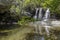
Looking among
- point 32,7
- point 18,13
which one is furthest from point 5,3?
point 32,7

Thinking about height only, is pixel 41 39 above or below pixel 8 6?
below

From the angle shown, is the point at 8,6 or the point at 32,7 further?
the point at 32,7

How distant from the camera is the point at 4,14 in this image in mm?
16703

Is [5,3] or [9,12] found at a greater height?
[5,3]

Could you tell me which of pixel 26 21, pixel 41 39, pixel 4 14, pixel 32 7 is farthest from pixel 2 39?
Result: pixel 32 7

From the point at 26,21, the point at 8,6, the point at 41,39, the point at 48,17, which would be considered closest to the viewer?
the point at 41,39

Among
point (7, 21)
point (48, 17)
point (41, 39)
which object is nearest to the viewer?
point (41, 39)

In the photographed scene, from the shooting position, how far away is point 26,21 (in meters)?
14.5

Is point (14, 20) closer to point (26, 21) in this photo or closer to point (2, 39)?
point (26, 21)

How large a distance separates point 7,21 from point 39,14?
5.43 metres

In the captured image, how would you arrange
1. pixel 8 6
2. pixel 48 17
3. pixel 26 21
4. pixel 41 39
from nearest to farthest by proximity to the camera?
pixel 41 39
pixel 26 21
pixel 8 6
pixel 48 17

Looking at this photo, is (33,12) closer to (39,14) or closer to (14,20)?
(39,14)

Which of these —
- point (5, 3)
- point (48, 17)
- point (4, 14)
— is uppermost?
point (5, 3)

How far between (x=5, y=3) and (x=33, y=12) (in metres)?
6.35
